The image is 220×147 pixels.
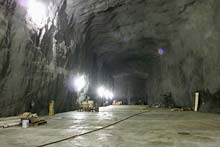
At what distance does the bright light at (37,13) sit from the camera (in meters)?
7.96

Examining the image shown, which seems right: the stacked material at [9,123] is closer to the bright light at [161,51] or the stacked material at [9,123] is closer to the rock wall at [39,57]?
the rock wall at [39,57]

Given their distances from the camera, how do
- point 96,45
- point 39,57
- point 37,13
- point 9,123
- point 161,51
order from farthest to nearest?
point 161,51 < point 96,45 < point 39,57 < point 37,13 < point 9,123

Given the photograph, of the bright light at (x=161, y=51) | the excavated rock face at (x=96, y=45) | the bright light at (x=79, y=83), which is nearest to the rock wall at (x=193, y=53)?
the excavated rock face at (x=96, y=45)

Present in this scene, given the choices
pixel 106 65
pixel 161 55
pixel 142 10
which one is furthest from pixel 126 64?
pixel 142 10

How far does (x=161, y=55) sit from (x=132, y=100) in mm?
13454

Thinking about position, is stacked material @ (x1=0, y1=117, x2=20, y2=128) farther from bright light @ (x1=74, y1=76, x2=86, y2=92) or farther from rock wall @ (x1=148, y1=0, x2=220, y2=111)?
rock wall @ (x1=148, y1=0, x2=220, y2=111)

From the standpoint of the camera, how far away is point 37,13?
27.8 feet

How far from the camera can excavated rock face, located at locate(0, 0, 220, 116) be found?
730 centimetres

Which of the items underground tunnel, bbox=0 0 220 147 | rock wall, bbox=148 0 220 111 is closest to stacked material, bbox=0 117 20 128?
underground tunnel, bbox=0 0 220 147

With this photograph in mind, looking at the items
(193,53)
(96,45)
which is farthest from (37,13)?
(193,53)

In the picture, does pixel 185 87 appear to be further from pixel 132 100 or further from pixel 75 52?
pixel 132 100

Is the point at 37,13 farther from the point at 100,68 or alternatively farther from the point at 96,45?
the point at 100,68

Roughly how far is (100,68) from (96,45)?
3921mm

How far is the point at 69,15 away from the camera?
11.6m
